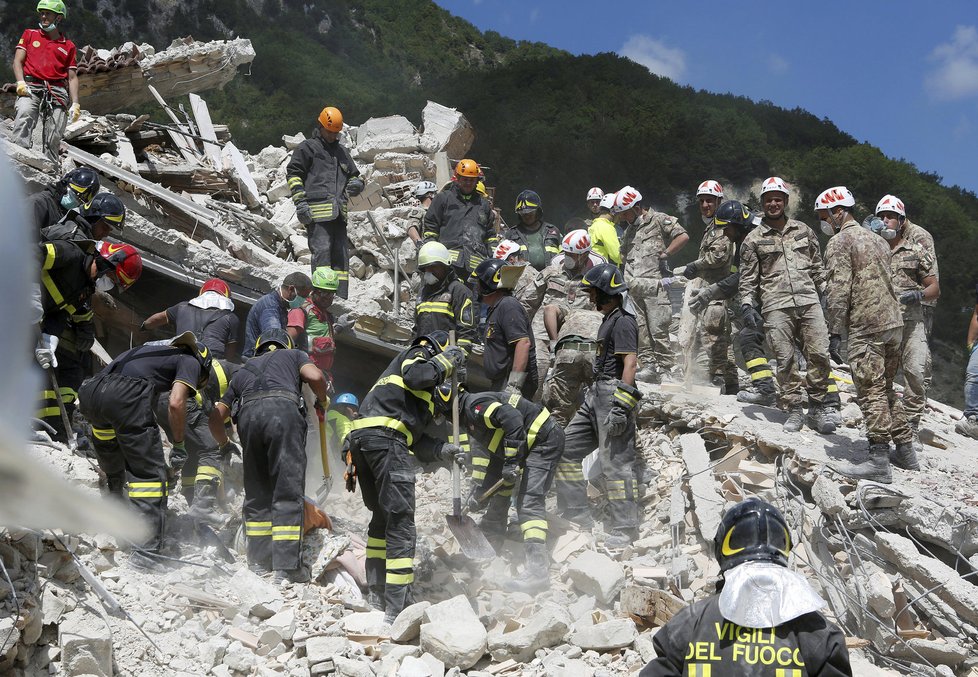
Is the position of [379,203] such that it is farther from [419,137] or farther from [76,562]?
[76,562]

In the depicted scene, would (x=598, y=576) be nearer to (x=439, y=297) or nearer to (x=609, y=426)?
(x=609, y=426)

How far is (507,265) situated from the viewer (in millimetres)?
7855

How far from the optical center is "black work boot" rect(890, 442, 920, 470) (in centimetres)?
666

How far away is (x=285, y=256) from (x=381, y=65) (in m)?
29.0

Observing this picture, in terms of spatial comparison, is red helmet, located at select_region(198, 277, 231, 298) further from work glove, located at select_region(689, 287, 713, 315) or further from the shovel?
work glove, located at select_region(689, 287, 713, 315)

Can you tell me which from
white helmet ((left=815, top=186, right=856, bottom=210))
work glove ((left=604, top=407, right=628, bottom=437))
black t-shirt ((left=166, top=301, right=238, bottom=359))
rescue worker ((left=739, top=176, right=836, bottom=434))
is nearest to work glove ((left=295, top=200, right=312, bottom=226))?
black t-shirt ((left=166, top=301, right=238, bottom=359))

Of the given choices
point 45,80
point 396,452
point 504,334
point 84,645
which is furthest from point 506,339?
point 45,80

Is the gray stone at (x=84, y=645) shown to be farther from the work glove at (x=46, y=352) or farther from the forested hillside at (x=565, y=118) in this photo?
the forested hillside at (x=565, y=118)

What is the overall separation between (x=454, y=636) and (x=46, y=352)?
344 cm

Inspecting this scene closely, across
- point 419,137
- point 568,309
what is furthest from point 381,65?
point 568,309

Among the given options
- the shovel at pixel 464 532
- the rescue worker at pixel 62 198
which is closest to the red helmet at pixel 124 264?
the rescue worker at pixel 62 198

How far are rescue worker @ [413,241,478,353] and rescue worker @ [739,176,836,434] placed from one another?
244cm

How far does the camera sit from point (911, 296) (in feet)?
26.6

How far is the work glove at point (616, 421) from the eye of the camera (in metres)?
6.82
